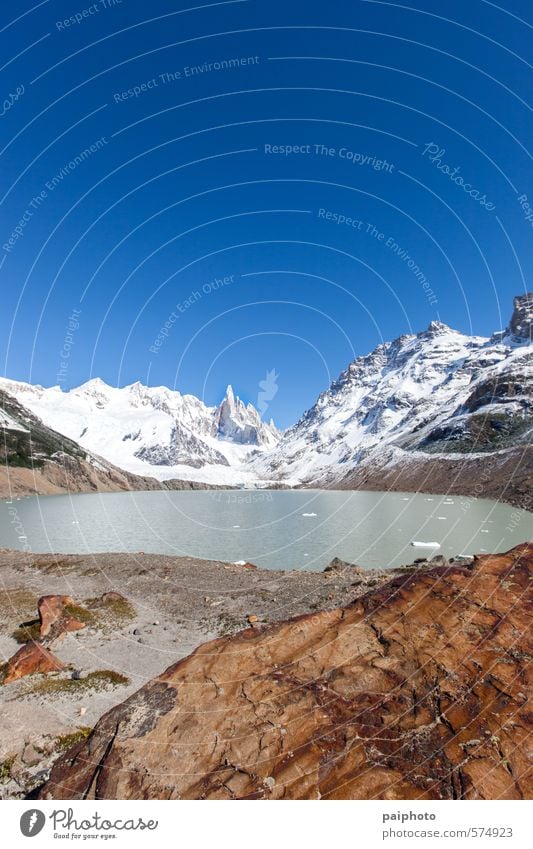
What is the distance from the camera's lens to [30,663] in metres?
13.6

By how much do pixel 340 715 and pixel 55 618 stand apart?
1458 centimetres

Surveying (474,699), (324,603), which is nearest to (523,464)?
(324,603)

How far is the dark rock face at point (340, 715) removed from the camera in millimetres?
7086

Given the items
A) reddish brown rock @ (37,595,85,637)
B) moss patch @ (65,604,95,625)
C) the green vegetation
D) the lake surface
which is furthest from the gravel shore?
the lake surface

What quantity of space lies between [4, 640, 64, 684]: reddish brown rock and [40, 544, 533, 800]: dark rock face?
18.4 ft

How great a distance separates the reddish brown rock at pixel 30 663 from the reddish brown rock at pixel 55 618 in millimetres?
2808

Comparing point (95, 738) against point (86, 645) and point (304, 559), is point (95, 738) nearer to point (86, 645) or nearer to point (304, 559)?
point (86, 645)

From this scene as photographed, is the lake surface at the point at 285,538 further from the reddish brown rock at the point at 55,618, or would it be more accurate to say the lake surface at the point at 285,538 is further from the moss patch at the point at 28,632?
the moss patch at the point at 28,632

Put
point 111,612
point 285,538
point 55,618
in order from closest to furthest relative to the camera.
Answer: point 55,618 < point 111,612 < point 285,538

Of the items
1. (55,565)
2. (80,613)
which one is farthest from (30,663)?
(55,565)
